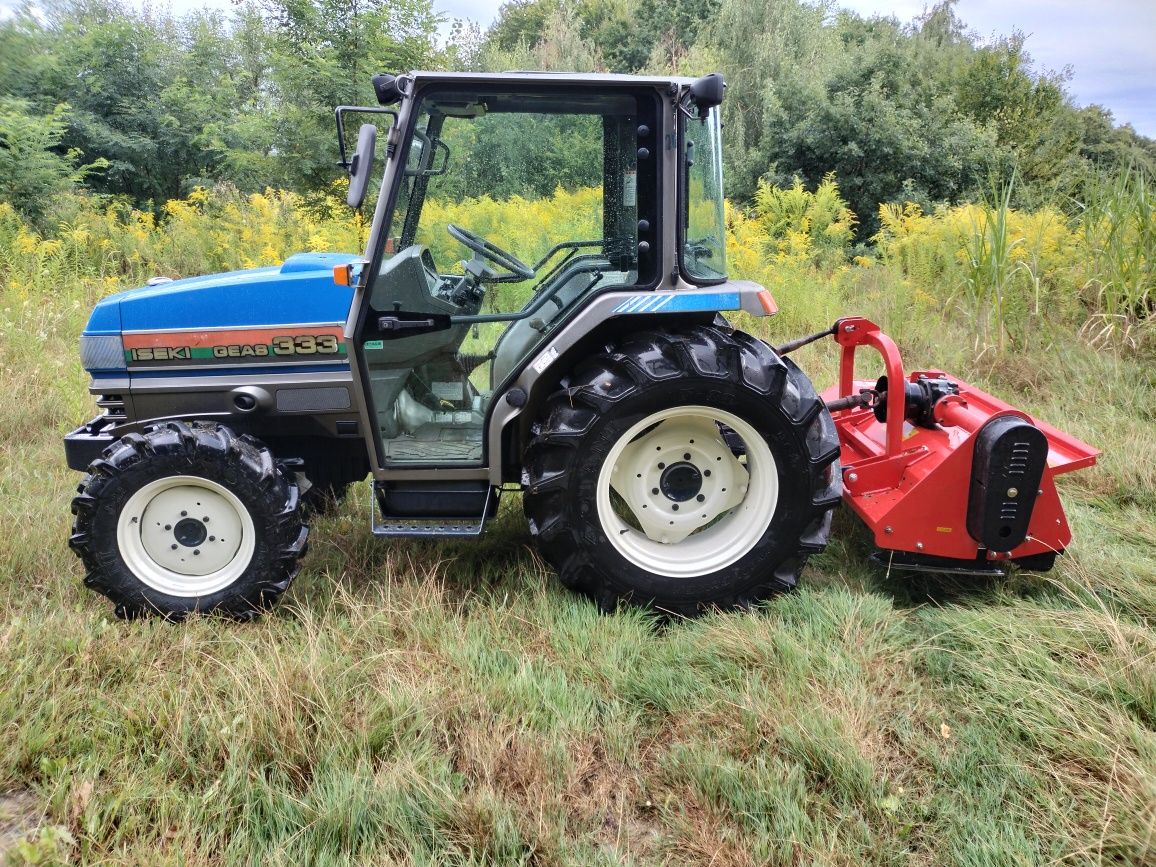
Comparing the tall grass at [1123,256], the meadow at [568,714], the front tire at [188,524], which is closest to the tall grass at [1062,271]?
the tall grass at [1123,256]

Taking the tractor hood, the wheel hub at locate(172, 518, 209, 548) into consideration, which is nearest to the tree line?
the tractor hood

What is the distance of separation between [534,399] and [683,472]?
65 cm

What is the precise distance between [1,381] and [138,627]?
3.78 m

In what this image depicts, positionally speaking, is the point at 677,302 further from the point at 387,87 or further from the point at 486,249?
the point at 387,87

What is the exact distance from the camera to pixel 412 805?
2.05 meters

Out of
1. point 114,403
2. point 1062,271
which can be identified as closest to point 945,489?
point 114,403

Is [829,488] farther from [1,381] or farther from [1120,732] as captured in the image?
[1,381]

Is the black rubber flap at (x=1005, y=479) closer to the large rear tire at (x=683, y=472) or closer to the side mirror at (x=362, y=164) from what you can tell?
the large rear tire at (x=683, y=472)

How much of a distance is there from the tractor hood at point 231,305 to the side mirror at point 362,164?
59 cm

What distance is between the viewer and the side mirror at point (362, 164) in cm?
270

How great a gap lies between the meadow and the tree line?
6.11 metres

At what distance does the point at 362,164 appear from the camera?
2.73 meters

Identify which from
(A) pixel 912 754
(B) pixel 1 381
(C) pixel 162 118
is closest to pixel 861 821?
(A) pixel 912 754

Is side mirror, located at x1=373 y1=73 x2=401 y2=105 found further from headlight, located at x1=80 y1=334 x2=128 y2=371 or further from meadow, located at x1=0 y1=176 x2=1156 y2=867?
headlight, located at x1=80 y1=334 x2=128 y2=371
